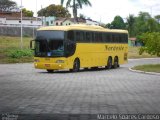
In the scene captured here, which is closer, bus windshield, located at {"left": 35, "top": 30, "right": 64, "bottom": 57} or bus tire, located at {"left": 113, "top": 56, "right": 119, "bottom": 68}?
bus windshield, located at {"left": 35, "top": 30, "right": 64, "bottom": 57}

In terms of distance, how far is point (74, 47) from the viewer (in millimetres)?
33844

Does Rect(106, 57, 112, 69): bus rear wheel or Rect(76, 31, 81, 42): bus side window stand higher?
Rect(76, 31, 81, 42): bus side window

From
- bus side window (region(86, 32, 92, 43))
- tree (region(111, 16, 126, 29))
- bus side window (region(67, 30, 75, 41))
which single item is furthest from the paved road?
tree (region(111, 16, 126, 29))

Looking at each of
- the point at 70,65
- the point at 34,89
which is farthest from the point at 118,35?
the point at 34,89

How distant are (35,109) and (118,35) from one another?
2937cm

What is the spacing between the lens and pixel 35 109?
1302cm

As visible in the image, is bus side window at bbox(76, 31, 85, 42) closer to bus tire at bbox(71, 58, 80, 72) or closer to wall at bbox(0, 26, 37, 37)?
bus tire at bbox(71, 58, 80, 72)

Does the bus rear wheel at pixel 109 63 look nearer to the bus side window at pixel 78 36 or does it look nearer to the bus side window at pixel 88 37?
the bus side window at pixel 88 37

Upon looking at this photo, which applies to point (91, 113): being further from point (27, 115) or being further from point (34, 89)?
point (34, 89)

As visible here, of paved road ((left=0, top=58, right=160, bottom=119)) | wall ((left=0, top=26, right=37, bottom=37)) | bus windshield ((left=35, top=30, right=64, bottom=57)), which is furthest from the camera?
wall ((left=0, top=26, right=37, bottom=37))

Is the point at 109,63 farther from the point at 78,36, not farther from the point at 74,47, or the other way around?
the point at 74,47

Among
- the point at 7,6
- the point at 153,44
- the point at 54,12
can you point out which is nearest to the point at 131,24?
the point at 54,12

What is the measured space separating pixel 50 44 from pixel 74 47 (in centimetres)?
209

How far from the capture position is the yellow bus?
3250 cm
